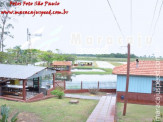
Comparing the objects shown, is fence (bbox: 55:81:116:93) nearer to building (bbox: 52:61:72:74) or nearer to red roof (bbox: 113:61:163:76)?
red roof (bbox: 113:61:163:76)

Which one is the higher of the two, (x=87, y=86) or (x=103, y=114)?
(x=103, y=114)

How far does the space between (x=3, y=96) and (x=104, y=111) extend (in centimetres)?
767

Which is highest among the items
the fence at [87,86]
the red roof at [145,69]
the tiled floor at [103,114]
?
the red roof at [145,69]

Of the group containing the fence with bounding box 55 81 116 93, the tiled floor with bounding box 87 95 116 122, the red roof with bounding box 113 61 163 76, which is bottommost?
the fence with bounding box 55 81 116 93

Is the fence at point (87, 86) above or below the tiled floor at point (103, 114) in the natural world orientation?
below

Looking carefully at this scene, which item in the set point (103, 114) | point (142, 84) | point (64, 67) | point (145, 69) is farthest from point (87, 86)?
point (64, 67)

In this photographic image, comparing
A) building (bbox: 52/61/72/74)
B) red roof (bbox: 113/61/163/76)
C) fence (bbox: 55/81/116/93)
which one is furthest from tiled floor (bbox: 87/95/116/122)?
building (bbox: 52/61/72/74)

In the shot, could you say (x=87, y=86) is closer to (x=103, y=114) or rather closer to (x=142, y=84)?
(x=142, y=84)

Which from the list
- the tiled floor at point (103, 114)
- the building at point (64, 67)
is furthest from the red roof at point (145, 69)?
the building at point (64, 67)

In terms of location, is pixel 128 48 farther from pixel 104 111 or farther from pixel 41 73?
pixel 41 73

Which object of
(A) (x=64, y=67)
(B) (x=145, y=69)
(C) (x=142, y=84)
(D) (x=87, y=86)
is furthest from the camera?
(A) (x=64, y=67)

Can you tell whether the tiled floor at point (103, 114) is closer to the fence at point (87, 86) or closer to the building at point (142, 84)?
the building at point (142, 84)

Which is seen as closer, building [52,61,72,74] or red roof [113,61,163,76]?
red roof [113,61,163,76]

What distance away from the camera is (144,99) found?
1233 cm
